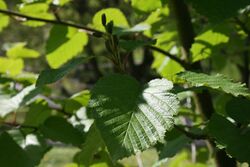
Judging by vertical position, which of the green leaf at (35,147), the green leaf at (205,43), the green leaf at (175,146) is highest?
the green leaf at (205,43)

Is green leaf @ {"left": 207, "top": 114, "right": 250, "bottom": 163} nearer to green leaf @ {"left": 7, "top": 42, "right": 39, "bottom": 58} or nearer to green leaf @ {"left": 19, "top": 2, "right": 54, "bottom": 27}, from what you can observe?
green leaf @ {"left": 19, "top": 2, "right": 54, "bottom": 27}

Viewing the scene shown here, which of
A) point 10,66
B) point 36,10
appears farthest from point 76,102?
point 10,66

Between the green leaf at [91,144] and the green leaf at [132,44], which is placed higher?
the green leaf at [132,44]

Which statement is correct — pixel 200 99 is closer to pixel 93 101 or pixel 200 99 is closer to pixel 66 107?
pixel 66 107

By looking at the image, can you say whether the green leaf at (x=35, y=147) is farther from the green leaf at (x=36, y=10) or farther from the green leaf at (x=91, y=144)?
the green leaf at (x=36, y=10)

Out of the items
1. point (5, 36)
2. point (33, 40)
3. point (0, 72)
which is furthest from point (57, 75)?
point (5, 36)

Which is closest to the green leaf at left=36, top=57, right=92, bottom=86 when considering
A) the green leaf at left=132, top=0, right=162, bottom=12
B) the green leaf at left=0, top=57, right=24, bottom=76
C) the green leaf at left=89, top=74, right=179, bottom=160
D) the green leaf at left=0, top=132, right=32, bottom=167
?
the green leaf at left=89, top=74, right=179, bottom=160

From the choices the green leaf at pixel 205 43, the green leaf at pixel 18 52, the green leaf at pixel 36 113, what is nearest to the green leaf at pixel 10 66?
the green leaf at pixel 18 52
